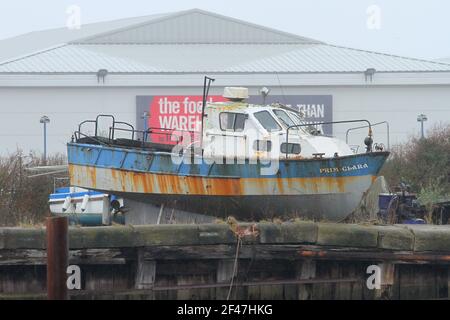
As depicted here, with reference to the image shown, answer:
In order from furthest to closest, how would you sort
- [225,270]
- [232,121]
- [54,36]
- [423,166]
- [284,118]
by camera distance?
[54,36], [423,166], [284,118], [232,121], [225,270]

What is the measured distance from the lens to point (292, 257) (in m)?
15.4

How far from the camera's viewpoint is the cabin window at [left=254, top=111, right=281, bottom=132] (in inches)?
796

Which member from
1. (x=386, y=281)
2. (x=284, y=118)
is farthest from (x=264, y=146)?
(x=386, y=281)

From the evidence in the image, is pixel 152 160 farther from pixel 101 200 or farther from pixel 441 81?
pixel 441 81

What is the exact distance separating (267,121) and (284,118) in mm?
553

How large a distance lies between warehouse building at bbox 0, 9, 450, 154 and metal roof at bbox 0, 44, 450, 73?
54 millimetres

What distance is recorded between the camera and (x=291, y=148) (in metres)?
19.9

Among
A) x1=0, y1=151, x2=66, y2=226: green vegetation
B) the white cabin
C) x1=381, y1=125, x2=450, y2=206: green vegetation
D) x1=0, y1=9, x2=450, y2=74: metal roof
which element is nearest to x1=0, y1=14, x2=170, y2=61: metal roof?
x1=0, y1=9, x2=450, y2=74: metal roof

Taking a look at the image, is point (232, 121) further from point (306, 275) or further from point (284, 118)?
point (306, 275)

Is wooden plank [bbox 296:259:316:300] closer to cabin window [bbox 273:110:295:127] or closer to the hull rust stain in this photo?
the hull rust stain

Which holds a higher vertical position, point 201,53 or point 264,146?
point 201,53

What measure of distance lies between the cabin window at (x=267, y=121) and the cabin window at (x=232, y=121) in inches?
11.7

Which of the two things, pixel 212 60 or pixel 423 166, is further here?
pixel 212 60

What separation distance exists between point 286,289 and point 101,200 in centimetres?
768
